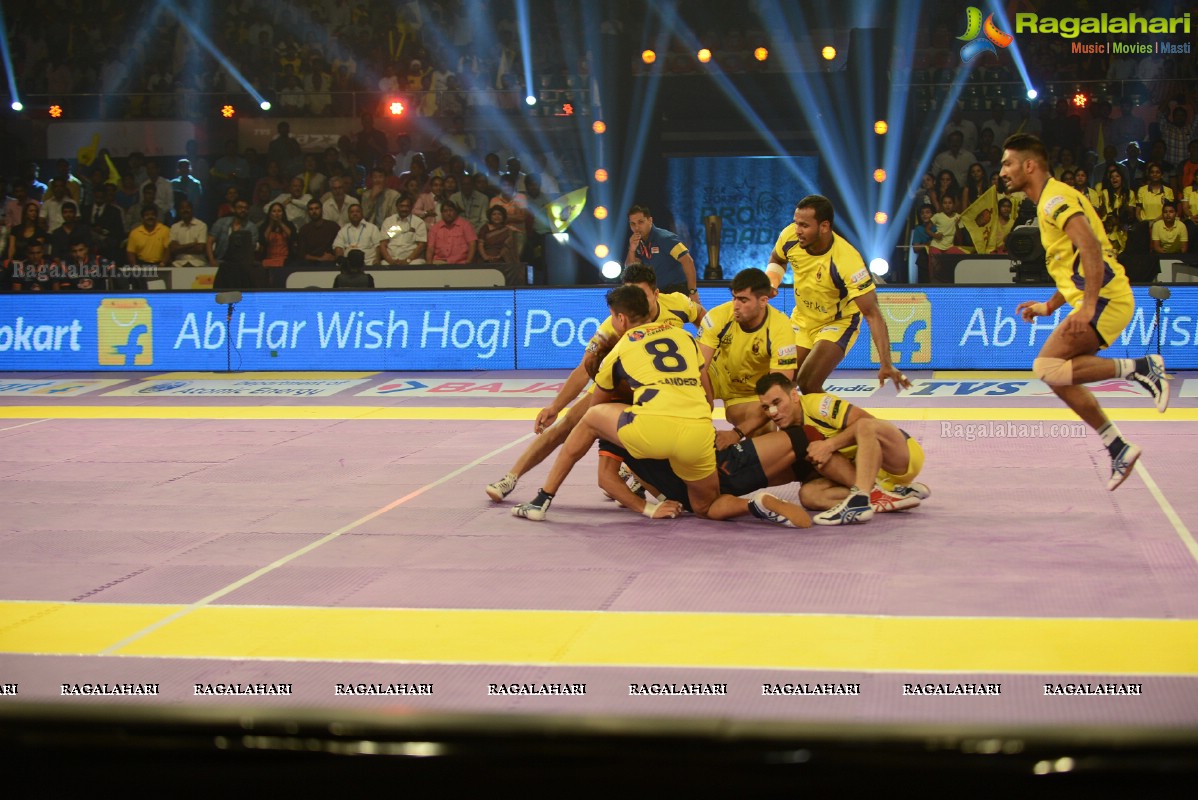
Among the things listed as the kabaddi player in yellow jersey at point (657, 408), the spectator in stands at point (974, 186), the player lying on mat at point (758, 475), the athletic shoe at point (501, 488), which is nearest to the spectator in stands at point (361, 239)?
Answer: the spectator in stands at point (974, 186)

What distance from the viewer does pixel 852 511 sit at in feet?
26.7

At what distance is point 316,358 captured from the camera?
17.5 meters

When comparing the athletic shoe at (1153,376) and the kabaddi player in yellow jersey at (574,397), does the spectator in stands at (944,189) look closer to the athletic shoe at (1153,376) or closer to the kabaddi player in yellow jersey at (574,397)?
the kabaddi player in yellow jersey at (574,397)

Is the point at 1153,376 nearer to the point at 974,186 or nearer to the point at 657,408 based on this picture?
the point at 657,408

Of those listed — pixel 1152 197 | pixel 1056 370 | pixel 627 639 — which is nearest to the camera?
pixel 627 639

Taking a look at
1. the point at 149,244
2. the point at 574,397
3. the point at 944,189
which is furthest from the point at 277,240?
the point at 574,397

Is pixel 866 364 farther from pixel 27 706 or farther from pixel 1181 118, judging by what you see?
pixel 27 706

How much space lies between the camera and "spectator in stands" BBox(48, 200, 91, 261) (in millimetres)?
21203

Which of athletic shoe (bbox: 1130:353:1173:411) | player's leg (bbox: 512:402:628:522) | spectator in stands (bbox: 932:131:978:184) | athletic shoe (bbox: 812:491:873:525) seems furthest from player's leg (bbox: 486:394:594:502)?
spectator in stands (bbox: 932:131:978:184)

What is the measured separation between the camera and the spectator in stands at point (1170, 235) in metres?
18.2

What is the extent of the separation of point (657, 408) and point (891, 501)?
1.84 metres

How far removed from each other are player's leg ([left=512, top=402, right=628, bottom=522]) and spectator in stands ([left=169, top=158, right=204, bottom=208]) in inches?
629

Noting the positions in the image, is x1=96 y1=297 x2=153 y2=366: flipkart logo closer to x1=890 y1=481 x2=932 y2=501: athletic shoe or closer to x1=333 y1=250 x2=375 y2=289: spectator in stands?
x1=333 y1=250 x2=375 y2=289: spectator in stands

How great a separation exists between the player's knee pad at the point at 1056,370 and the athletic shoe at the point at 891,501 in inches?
44.8
